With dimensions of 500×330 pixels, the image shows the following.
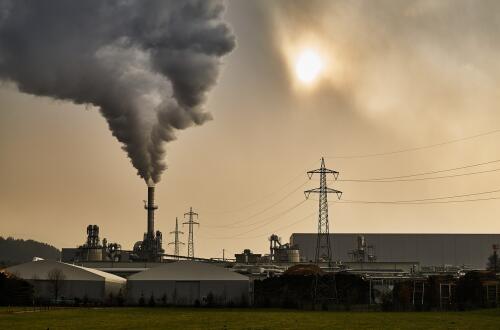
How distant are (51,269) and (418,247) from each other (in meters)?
82.9

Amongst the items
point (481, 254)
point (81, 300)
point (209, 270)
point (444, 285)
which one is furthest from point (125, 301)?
point (481, 254)

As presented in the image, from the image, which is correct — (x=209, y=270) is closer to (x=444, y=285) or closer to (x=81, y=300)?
(x=81, y=300)

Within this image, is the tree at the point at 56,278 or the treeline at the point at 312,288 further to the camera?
the treeline at the point at 312,288

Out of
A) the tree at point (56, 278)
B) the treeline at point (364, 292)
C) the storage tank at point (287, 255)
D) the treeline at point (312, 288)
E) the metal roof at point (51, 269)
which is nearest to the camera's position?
the treeline at point (364, 292)

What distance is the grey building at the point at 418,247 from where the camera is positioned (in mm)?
141250

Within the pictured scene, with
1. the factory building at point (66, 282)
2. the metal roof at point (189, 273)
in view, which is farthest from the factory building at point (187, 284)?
the factory building at point (66, 282)

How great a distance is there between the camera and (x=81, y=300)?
78125 mm

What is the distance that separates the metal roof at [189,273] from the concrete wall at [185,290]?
1.29 ft

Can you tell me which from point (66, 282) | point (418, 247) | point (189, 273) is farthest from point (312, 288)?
point (418, 247)

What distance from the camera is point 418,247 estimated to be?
142 metres

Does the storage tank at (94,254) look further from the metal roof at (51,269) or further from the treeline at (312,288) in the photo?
the treeline at (312,288)

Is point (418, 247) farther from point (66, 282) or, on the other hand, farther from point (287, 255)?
point (66, 282)

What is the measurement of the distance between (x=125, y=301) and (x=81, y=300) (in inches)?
236

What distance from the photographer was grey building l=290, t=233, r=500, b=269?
14125cm
